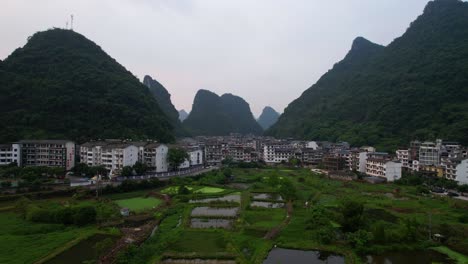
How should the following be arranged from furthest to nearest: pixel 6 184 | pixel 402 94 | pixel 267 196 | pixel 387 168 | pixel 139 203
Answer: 1. pixel 402 94
2. pixel 387 168
3. pixel 267 196
4. pixel 6 184
5. pixel 139 203

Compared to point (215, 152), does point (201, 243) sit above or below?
below

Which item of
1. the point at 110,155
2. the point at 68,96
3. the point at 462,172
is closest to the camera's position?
the point at 462,172

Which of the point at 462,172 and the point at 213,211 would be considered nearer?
the point at 213,211

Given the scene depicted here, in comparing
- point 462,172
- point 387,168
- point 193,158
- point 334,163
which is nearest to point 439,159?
point 462,172

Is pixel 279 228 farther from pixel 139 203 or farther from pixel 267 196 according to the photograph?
pixel 139 203

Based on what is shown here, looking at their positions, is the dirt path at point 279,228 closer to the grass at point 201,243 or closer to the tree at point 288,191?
the grass at point 201,243

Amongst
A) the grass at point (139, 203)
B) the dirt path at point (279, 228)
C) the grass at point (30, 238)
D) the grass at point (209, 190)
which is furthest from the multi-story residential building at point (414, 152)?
the grass at point (30, 238)

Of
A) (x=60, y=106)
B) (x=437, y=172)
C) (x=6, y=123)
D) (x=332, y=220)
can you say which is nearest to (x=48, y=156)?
(x=6, y=123)
